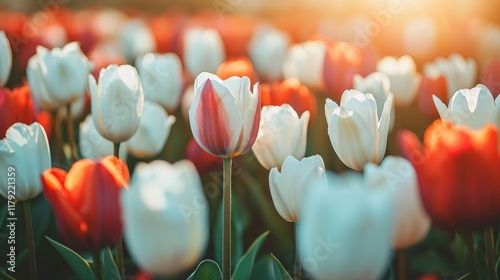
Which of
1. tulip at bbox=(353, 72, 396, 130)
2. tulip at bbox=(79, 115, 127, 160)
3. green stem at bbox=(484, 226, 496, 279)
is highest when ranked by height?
tulip at bbox=(353, 72, 396, 130)

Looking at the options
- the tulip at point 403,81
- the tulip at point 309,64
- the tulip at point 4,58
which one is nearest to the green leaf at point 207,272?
the tulip at point 4,58

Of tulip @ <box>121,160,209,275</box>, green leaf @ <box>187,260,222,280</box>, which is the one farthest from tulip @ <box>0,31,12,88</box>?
tulip @ <box>121,160,209,275</box>

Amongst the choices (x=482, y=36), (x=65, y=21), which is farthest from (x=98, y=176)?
(x=65, y=21)

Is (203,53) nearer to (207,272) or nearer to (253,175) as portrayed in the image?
(253,175)

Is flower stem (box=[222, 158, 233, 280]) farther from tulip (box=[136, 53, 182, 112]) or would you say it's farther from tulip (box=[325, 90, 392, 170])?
tulip (box=[136, 53, 182, 112])

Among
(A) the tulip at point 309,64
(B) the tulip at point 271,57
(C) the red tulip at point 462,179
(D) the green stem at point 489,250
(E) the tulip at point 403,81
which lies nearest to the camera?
(C) the red tulip at point 462,179

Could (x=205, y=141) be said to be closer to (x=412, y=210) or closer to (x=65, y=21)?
(x=412, y=210)

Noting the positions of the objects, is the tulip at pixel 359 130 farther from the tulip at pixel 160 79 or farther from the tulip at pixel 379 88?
the tulip at pixel 160 79
